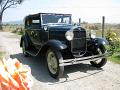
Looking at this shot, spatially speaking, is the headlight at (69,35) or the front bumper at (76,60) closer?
the front bumper at (76,60)

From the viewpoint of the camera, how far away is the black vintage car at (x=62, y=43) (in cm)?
640

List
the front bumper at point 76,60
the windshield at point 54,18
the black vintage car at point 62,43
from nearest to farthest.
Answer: the front bumper at point 76,60
the black vintage car at point 62,43
the windshield at point 54,18

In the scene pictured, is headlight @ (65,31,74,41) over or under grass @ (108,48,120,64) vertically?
over

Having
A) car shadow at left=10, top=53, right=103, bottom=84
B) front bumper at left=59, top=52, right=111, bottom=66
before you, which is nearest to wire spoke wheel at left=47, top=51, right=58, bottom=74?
car shadow at left=10, top=53, right=103, bottom=84

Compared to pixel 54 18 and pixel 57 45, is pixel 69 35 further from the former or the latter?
pixel 54 18

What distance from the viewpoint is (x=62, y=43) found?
6.70 meters

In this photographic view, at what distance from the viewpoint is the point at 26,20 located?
33.2 feet

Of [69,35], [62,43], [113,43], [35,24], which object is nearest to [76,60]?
[62,43]

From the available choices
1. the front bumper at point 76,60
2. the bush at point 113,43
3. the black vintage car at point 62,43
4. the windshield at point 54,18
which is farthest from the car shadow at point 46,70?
the bush at point 113,43

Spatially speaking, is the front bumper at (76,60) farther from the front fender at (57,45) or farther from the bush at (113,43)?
the bush at (113,43)

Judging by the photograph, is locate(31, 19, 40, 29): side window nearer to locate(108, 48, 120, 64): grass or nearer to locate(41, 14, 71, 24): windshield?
locate(41, 14, 71, 24): windshield

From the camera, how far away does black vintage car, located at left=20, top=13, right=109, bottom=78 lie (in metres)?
6.40

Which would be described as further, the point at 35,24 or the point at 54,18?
the point at 35,24

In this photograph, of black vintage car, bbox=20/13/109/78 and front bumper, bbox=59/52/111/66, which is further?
black vintage car, bbox=20/13/109/78
